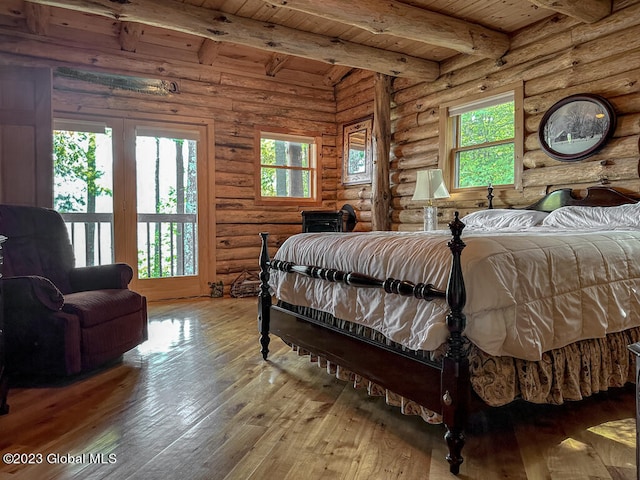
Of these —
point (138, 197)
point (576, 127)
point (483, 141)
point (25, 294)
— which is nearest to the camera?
point (25, 294)

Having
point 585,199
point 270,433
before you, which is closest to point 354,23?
point 585,199

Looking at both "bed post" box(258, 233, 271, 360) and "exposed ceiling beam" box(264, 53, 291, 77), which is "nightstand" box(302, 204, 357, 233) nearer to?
"exposed ceiling beam" box(264, 53, 291, 77)

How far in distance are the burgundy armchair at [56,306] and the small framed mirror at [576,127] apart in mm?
3614

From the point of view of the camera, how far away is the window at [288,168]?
235 inches

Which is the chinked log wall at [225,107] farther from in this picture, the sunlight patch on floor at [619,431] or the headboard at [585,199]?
the sunlight patch on floor at [619,431]

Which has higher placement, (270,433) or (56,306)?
(56,306)

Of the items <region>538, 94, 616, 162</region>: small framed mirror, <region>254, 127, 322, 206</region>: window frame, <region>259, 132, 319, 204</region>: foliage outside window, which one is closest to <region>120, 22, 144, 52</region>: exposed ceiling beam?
<region>254, 127, 322, 206</region>: window frame

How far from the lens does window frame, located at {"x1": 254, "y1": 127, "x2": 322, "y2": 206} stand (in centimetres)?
584

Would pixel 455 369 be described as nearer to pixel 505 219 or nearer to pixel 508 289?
pixel 508 289

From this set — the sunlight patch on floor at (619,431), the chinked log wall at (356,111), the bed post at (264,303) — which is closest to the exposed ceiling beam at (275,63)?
the chinked log wall at (356,111)

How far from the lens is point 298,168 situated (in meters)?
6.25

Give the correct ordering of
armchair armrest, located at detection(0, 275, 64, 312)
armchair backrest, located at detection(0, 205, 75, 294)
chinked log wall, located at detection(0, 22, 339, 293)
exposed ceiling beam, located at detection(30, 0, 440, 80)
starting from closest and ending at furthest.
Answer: armchair armrest, located at detection(0, 275, 64, 312), armchair backrest, located at detection(0, 205, 75, 294), exposed ceiling beam, located at detection(30, 0, 440, 80), chinked log wall, located at detection(0, 22, 339, 293)

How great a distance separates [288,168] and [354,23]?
283 cm

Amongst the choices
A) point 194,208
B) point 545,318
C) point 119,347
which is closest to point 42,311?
point 119,347
